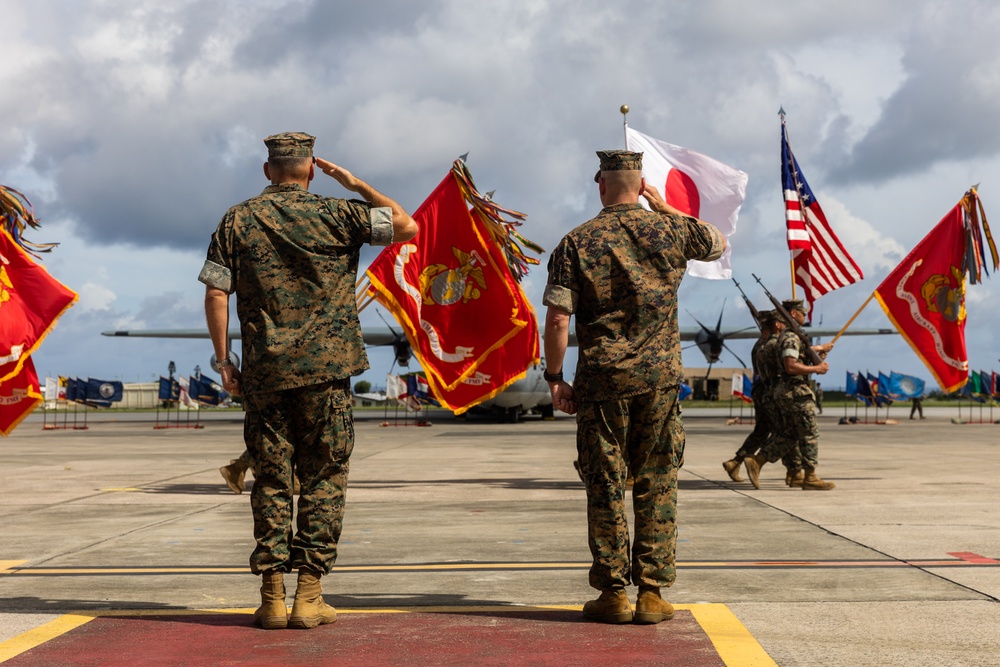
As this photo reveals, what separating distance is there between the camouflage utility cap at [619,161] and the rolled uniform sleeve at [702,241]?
341 mm

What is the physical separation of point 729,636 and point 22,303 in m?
7.06

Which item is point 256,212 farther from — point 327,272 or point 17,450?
point 17,450

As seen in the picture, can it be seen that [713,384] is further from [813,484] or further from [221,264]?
[221,264]

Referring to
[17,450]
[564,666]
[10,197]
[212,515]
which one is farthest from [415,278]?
[17,450]

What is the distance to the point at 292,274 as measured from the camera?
4492mm

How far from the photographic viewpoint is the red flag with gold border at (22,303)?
872cm

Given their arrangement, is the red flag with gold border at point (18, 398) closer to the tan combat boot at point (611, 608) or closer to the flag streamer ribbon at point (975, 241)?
the tan combat boot at point (611, 608)

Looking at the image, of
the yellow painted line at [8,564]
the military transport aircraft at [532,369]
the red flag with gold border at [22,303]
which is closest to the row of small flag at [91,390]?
the military transport aircraft at [532,369]

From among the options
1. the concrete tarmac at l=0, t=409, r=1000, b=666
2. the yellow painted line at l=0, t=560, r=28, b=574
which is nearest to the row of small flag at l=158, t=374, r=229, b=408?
the concrete tarmac at l=0, t=409, r=1000, b=666

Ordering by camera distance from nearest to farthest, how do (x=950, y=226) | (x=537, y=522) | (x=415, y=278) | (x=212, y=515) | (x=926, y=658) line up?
(x=926, y=658)
(x=537, y=522)
(x=212, y=515)
(x=415, y=278)
(x=950, y=226)

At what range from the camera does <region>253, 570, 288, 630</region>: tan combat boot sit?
429 centimetres

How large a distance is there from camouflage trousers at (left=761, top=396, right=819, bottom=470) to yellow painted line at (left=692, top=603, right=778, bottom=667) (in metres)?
Result: 6.23

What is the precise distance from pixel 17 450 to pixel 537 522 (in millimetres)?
15018

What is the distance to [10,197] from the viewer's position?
321 inches
